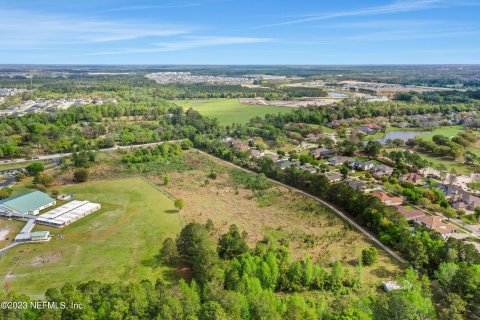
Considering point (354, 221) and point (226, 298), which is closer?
point (226, 298)

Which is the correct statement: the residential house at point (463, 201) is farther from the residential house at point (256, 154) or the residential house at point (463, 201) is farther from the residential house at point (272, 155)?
the residential house at point (256, 154)

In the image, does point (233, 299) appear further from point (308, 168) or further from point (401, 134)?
point (401, 134)

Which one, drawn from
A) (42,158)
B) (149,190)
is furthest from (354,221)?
(42,158)

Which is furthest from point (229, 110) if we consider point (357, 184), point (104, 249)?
point (104, 249)

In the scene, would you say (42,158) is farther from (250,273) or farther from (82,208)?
(250,273)

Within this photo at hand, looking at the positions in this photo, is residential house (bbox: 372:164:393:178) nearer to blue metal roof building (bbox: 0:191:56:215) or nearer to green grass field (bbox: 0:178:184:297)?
green grass field (bbox: 0:178:184:297)

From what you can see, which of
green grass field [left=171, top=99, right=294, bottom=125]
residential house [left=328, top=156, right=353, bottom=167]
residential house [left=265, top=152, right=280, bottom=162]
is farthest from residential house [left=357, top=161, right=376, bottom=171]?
green grass field [left=171, top=99, right=294, bottom=125]
